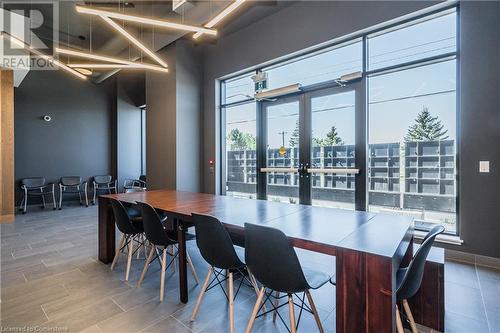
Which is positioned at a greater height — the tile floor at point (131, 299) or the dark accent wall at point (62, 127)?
the dark accent wall at point (62, 127)

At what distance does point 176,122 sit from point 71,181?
13.7ft

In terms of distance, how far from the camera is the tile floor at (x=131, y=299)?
1941 millimetres

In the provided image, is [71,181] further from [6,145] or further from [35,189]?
[6,145]

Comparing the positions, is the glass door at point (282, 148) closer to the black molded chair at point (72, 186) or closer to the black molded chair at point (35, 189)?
the black molded chair at point (72, 186)

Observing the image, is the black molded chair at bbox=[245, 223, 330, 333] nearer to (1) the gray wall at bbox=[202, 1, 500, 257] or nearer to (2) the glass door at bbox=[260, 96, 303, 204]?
(1) the gray wall at bbox=[202, 1, 500, 257]

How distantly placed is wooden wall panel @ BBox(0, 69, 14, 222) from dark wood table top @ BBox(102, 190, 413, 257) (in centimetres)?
497

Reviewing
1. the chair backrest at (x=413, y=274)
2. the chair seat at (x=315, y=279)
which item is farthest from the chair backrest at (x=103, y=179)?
the chair backrest at (x=413, y=274)

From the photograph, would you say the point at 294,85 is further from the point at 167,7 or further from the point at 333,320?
the point at 333,320

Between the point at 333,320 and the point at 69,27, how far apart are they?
22.5 feet

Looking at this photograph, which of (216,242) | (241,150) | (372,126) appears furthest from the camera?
(241,150)

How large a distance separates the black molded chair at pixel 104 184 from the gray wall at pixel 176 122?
2.68 metres

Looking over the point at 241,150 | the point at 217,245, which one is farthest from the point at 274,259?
the point at 241,150

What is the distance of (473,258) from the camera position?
2.96m

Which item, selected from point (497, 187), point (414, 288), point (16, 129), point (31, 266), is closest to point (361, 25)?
point (497, 187)
